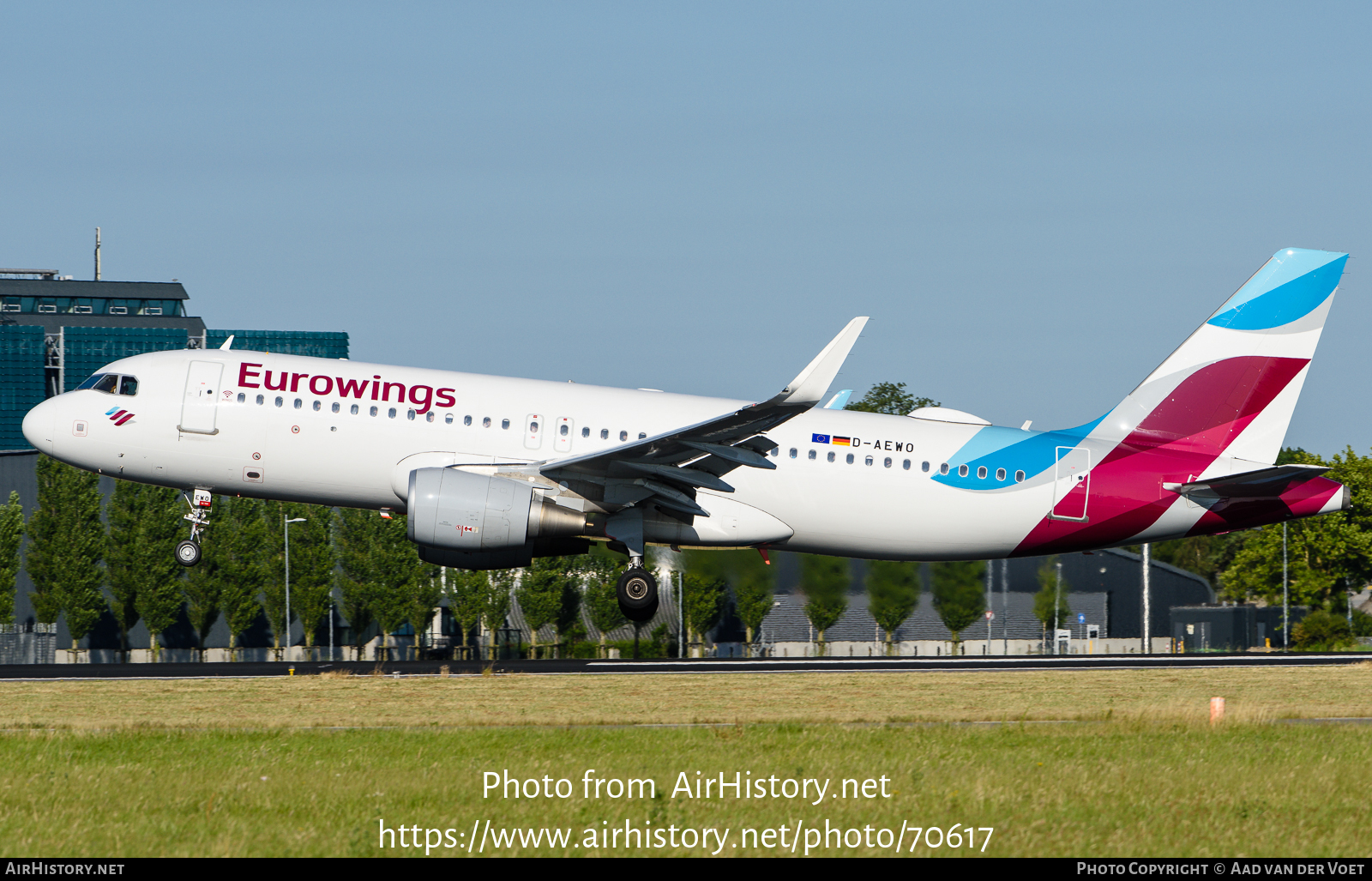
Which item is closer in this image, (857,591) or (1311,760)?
(1311,760)

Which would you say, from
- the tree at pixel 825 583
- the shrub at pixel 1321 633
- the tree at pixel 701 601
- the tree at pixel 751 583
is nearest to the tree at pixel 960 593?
the tree at pixel 825 583

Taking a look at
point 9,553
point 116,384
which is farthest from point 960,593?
point 9,553

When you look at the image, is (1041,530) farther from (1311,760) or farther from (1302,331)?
(1311,760)

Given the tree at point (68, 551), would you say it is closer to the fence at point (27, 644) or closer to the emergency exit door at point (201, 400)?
the fence at point (27, 644)

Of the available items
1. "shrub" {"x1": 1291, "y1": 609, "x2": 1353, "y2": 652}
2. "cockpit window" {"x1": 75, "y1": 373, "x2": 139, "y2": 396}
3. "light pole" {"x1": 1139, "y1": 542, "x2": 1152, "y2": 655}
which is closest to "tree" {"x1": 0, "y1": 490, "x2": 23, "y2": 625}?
"cockpit window" {"x1": 75, "y1": 373, "x2": 139, "y2": 396}

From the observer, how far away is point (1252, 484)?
92.8 feet

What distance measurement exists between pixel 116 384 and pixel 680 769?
17.1m

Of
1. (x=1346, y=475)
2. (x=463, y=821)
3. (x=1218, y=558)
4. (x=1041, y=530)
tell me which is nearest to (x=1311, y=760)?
(x=463, y=821)

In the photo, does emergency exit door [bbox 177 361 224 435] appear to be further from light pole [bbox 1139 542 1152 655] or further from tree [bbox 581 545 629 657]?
light pole [bbox 1139 542 1152 655]

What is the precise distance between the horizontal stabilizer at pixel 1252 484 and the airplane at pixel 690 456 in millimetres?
51

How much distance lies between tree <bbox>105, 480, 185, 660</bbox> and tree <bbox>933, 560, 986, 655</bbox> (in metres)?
48.3

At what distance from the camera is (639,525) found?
2795 cm

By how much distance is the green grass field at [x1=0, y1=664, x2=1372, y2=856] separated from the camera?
12.6m

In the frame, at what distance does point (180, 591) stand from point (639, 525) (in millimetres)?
53105
